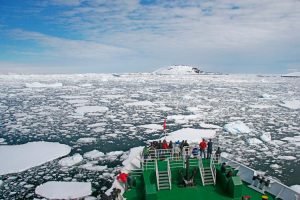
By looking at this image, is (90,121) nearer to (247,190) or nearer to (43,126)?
(43,126)

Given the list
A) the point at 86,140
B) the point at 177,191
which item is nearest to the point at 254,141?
the point at 86,140

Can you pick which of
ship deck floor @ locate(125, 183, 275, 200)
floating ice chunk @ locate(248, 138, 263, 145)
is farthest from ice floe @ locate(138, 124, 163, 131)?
ship deck floor @ locate(125, 183, 275, 200)

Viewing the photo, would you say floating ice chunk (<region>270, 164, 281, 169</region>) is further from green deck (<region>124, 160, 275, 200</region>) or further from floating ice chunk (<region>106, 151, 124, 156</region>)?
floating ice chunk (<region>106, 151, 124, 156</region>)

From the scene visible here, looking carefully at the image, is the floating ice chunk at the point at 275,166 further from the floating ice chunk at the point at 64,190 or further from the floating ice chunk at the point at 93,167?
the floating ice chunk at the point at 64,190

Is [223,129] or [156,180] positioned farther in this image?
[223,129]

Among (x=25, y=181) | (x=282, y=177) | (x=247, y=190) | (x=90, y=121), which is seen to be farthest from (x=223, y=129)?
(x=25, y=181)

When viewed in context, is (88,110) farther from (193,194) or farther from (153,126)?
(193,194)
